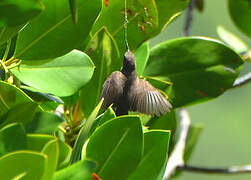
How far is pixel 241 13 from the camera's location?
1.43m

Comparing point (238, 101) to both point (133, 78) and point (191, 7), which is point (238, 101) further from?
point (133, 78)

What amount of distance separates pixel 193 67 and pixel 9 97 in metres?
0.40

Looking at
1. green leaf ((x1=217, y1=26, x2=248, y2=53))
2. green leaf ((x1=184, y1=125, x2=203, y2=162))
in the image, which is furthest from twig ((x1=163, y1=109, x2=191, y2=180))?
green leaf ((x1=217, y1=26, x2=248, y2=53))

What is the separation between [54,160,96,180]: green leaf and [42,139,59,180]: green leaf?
0.03 metres

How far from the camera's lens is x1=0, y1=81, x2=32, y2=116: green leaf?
728 millimetres

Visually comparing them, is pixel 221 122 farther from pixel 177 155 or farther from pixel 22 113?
pixel 22 113

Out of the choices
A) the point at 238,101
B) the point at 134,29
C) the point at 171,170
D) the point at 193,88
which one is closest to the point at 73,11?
the point at 134,29

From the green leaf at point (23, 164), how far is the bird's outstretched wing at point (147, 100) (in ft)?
1.32

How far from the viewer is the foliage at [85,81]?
61 cm

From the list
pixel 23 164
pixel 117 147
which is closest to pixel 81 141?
pixel 117 147

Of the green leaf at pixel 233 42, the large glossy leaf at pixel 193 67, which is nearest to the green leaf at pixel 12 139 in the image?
the large glossy leaf at pixel 193 67

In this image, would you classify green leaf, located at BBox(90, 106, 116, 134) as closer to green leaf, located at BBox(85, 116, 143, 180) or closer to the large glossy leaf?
green leaf, located at BBox(85, 116, 143, 180)

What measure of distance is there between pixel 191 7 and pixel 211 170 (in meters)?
0.55

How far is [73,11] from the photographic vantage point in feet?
1.82
